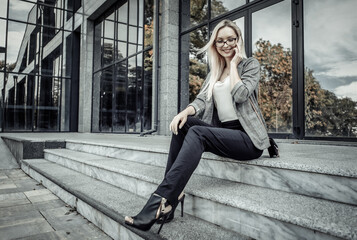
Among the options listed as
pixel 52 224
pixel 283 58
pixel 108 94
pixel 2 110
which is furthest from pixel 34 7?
pixel 52 224

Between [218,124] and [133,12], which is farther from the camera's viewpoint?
[133,12]

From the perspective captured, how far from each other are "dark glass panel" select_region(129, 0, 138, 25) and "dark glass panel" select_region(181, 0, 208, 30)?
2.80 metres

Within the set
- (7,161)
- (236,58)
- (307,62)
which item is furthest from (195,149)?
(7,161)

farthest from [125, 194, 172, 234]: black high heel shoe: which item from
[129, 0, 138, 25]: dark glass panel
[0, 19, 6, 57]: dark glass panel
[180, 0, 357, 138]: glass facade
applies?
[0, 19, 6, 57]: dark glass panel

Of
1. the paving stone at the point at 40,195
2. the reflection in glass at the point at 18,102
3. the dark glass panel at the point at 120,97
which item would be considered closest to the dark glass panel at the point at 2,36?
the reflection in glass at the point at 18,102

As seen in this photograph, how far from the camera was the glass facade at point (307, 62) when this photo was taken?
4.34 meters

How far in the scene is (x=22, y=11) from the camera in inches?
483

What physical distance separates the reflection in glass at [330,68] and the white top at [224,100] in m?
3.02

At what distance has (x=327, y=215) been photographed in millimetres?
1321

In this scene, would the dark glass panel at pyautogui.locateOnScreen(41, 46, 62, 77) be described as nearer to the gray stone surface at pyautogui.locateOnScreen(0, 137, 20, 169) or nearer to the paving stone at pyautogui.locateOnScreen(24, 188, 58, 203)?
the gray stone surface at pyautogui.locateOnScreen(0, 137, 20, 169)

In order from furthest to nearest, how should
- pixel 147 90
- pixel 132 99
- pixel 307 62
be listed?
pixel 132 99 < pixel 147 90 < pixel 307 62

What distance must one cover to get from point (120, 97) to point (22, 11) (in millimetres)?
6991

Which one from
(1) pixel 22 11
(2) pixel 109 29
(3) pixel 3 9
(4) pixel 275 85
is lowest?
(4) pixel 275 85

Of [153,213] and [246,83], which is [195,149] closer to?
[153,213]
